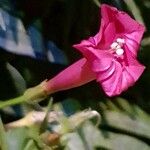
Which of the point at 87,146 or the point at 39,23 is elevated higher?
the point at 39,23

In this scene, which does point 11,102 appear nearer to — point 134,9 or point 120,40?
point 120,40

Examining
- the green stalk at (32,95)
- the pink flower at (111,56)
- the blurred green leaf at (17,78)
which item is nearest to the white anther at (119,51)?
the pink flower at (111,56)

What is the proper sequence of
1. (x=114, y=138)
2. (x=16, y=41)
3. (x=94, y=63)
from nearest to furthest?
(x=94, y=63), (x=16, y=41), (x=114, y=138)

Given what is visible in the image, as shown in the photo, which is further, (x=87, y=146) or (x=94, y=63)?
(x=87, y=146)

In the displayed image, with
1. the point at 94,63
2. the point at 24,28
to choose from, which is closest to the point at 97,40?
the point at 94,63

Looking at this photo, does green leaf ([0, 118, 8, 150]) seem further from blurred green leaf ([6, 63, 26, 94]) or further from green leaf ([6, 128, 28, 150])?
blurred green leaf ([6, 63, 26, 94])

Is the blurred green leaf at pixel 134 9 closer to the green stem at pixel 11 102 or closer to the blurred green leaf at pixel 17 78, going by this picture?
the blurred green leaf at pixel 17 78

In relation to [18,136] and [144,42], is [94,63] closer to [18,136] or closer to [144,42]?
[18,136]
